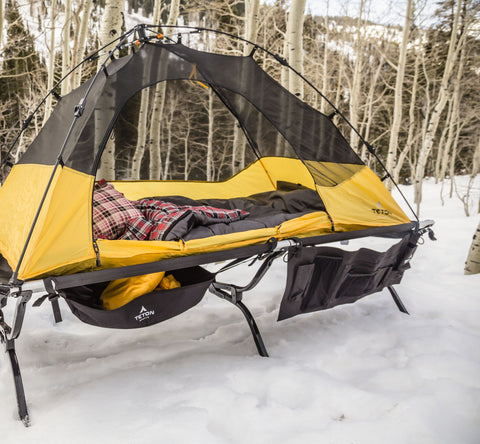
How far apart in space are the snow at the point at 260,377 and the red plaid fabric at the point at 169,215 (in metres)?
0.64

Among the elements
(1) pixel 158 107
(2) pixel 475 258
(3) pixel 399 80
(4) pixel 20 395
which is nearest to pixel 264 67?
(3) pixel 399 80

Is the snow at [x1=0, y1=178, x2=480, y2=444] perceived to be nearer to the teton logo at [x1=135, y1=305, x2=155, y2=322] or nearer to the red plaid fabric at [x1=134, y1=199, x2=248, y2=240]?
the teton logo at [x1=135, y1=305, x2=155, y2=322]

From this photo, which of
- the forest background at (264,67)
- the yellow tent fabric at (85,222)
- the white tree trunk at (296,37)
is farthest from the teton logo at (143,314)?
the white tree trunk at (296,37)

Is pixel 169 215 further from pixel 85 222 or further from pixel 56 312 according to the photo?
pixel 56 312

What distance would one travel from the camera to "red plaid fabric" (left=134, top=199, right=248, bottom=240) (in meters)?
2.07

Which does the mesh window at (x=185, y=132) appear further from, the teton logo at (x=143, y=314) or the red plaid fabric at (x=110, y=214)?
the teton logo at (x=143, y=314)

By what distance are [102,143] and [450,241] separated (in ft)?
13.2

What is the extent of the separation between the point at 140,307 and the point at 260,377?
66cm

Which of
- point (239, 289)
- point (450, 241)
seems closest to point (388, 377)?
point (239, 289)

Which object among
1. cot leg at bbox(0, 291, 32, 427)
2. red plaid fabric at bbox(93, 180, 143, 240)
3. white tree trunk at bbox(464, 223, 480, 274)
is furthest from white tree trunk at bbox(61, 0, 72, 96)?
white tree trunk at bbox(464, 223, 480, 274)

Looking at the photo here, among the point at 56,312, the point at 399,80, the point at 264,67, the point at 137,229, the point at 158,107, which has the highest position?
the point at 264,67

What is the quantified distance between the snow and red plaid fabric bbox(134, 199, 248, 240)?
639 mm

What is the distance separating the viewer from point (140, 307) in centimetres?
167

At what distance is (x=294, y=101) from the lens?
2541 millimetres
